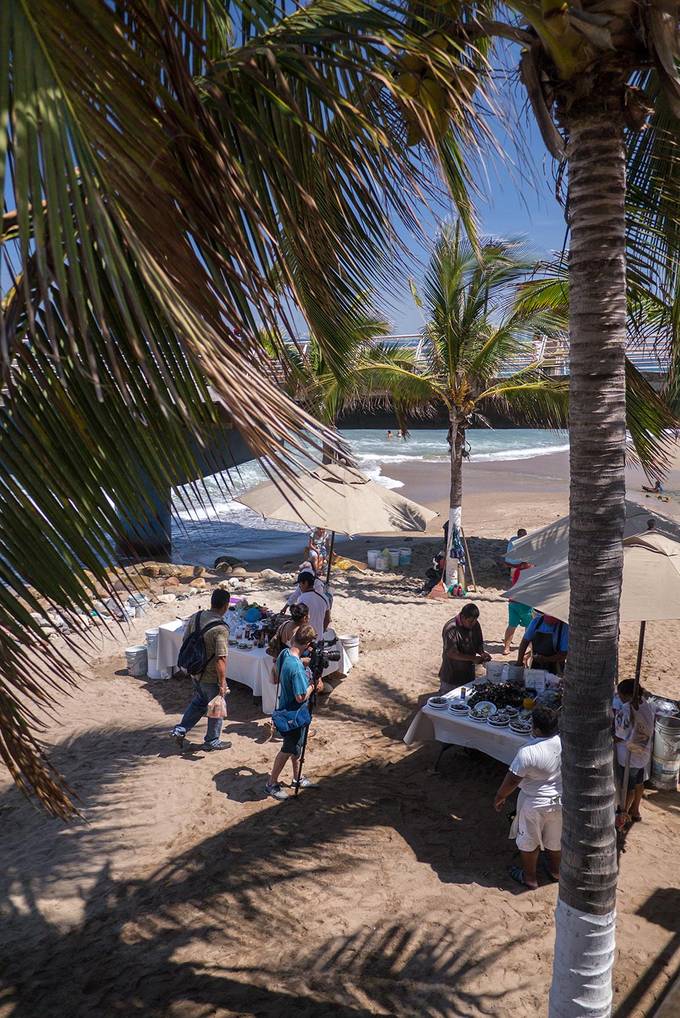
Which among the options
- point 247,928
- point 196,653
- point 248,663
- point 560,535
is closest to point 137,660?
point 248,663

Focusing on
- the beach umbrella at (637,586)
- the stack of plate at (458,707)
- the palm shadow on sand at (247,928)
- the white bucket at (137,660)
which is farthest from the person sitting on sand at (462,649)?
the white bucket at (137,660)

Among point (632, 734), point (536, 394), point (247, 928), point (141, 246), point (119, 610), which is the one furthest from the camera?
point (536, 394)

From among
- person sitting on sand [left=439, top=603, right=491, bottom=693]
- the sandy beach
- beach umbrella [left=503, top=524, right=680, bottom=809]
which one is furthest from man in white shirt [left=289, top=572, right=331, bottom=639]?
beach umbrella [left=503, top=524, right=680, bottom=809]

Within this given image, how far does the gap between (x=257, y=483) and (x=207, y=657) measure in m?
29.1

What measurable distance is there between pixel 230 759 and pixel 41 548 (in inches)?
232

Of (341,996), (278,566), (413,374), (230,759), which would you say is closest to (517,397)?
(413,374)

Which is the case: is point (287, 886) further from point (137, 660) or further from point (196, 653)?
point (137, 660)

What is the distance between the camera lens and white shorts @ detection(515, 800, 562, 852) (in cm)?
530

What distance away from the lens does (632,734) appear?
602 cm

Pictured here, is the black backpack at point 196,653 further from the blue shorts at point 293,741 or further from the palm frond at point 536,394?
the palm frond at point 536,394

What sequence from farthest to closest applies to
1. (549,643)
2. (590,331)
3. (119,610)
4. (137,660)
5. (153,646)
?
(137,660), (153,646), (549,643), (590,331), (119,610)

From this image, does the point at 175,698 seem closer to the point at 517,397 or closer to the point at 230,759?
the point at 230,759

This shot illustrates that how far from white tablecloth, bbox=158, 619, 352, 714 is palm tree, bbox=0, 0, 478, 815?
20.1 feet

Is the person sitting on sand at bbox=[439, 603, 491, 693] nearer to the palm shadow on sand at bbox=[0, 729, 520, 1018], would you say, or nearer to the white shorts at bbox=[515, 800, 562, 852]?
the palm shadow on sand at bbox=[0, 729, 520, 1018]
